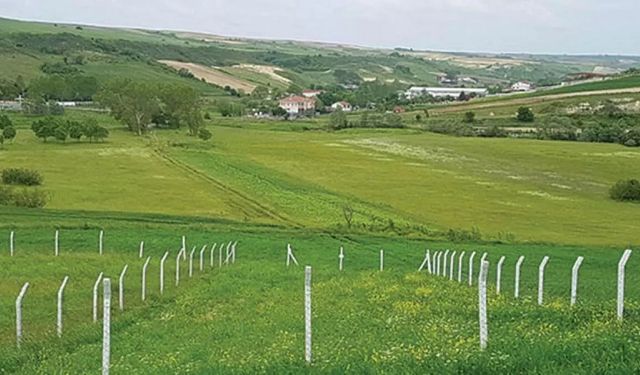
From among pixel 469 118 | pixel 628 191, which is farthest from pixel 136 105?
pixel 628 191

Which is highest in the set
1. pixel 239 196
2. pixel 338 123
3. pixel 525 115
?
pixel 525 115

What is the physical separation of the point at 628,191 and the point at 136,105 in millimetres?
99566

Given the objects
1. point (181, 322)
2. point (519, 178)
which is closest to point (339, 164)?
point (519, 178)

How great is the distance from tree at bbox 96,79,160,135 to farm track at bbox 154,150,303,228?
4325 centimetres

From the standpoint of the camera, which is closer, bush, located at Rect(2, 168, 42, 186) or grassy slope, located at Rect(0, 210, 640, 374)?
grassy slope, located at Rect(0, 210, 640, 374)

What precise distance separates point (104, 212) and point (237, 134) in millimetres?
92512

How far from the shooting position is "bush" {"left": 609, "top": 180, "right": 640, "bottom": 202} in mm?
81750

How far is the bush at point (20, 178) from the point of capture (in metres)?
78.2

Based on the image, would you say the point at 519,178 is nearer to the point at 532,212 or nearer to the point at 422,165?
the point at 422,165

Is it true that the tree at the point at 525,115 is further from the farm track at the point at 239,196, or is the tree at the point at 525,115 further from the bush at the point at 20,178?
the bush at the point at 20,178

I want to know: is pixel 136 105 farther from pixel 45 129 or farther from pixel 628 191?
pixel 628 191

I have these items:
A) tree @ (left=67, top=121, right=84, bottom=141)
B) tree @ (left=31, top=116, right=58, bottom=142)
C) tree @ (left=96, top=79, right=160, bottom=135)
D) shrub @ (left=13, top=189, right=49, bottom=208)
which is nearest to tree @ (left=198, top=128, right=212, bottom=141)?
tree @ (left=96, top=79, right=160, bottom=135)

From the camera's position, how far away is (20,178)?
78.8m

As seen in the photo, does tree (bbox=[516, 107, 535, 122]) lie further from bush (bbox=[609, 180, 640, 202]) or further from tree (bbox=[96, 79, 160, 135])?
bush (bbox=[609, 180, 640, 202])
